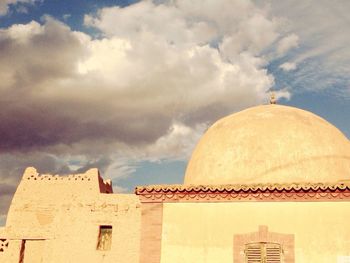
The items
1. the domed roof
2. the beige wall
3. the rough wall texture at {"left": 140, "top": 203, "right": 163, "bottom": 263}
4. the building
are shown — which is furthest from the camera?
the domed roof

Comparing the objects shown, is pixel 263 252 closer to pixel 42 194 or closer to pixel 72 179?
pixel 72 179

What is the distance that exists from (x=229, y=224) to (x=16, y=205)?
16057 millimetres

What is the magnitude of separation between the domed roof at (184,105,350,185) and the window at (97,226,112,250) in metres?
5.94

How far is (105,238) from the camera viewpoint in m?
17.1

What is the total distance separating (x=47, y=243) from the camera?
1805cm

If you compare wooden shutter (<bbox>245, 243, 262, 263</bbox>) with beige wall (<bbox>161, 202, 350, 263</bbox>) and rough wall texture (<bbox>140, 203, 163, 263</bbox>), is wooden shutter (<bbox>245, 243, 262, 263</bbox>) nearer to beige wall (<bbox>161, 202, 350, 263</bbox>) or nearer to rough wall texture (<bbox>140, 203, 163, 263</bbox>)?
beige wall (<bbox>161, 202, 350, 263</bbox>)

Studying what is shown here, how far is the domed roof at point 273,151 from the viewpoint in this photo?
36.1 ft

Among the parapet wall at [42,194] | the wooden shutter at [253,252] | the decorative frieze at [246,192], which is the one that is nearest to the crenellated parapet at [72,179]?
the parapet wall at [42,194]

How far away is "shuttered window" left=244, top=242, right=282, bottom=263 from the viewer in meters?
10.2

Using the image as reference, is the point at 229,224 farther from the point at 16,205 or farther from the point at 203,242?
the point at 16,205

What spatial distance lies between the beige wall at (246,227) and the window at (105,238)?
6.63 metres

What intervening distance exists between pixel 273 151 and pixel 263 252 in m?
2.71

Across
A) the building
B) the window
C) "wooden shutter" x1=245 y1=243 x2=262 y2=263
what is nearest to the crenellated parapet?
the window

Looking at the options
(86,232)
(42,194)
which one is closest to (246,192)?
(86,232)
